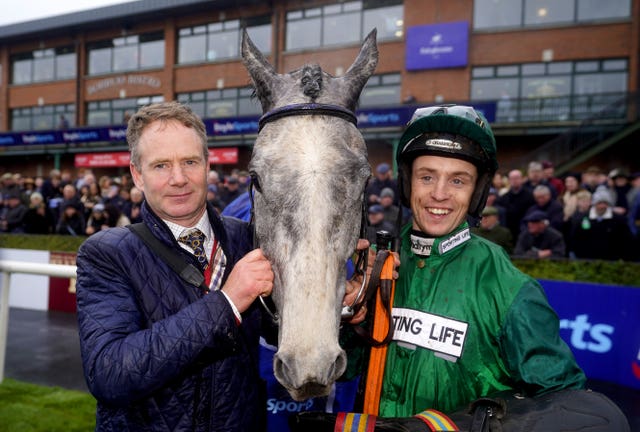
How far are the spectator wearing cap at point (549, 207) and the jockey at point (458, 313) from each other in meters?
5.77

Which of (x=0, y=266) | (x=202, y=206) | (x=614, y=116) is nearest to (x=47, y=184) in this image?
(x=0, y=266)

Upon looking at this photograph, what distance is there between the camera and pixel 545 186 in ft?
24.2

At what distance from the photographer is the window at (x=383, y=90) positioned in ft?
69.5

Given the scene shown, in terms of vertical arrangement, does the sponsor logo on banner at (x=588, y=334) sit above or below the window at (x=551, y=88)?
below

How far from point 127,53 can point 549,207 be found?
2608cm

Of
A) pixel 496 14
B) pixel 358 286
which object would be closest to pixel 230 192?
pixel 358 286

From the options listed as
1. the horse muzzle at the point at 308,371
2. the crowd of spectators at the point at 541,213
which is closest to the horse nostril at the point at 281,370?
the horse muzzle at the point at 308,371

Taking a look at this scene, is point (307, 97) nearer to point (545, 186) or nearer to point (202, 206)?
point (202, 206)

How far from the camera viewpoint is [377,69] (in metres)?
21.9

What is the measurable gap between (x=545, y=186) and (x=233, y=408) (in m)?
6.81

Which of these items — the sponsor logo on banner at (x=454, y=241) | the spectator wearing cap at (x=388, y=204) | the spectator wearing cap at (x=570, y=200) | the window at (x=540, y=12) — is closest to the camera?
the sponsor logo on banner at (x=454, y=241)

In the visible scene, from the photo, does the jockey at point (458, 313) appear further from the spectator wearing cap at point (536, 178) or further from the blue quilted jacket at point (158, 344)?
the spectator wearing cap at point (536, 178)

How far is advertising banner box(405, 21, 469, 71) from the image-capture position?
64.7 feet

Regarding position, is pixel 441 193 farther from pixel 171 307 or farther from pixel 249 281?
pixel 171 307
